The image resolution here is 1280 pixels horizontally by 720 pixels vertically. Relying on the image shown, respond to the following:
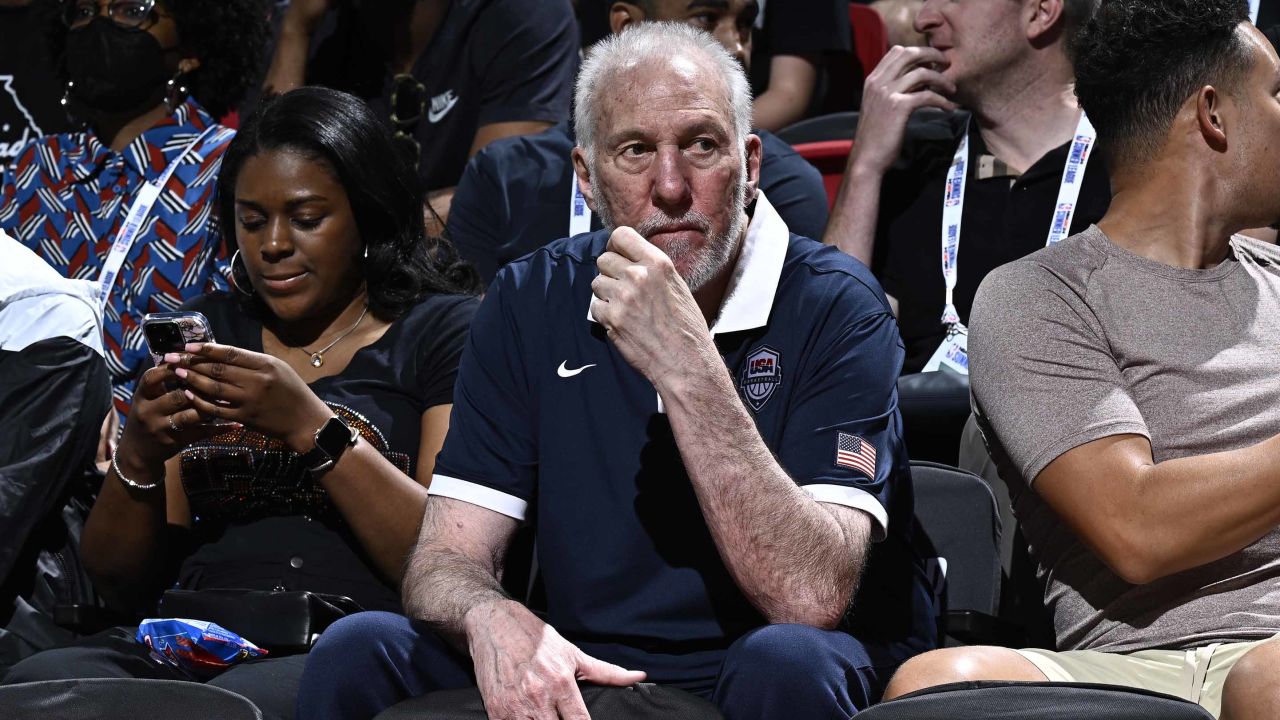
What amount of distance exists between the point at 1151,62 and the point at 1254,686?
3.61 ft

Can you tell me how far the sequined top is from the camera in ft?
9.67

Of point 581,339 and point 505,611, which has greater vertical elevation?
point 581,339

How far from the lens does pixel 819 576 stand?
88.5 inches

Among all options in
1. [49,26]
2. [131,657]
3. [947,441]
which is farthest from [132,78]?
[947,441]

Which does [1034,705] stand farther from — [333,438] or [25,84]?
[25,84]

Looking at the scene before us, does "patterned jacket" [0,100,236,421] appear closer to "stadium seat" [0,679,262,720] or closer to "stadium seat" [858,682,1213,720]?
"stadium seat" [0,679,262,720]

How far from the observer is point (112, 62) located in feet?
13.8

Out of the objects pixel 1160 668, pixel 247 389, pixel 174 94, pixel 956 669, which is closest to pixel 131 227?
pixel 174 94

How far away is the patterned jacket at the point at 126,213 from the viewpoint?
13.1ft

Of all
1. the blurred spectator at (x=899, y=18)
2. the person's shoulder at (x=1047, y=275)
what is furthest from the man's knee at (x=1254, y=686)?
the blurred spectator at (x=899, y=18)

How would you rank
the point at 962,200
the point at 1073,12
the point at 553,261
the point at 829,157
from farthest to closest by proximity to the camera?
the point at 829,157
the point at 1073,12
the point at 962,200
the point at 553,261

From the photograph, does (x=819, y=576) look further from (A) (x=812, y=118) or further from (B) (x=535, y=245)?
(A) (x=812, y=118)

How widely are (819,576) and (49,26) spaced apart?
10.4 ft

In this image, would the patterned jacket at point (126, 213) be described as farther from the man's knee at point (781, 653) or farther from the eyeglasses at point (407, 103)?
the man's knee at point (781, 653)
